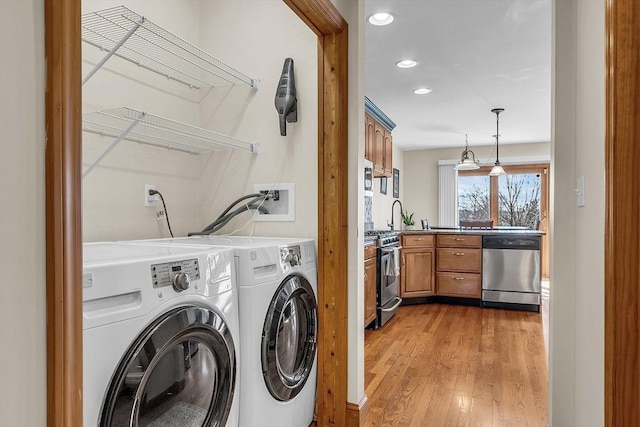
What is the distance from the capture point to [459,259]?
4.69 meters

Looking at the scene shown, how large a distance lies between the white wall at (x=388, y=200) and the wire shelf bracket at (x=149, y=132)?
4015 mm

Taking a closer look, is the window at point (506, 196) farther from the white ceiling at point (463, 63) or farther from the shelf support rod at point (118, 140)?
the shelf support rod at point (118, 140)

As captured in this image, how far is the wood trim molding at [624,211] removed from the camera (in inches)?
40.3

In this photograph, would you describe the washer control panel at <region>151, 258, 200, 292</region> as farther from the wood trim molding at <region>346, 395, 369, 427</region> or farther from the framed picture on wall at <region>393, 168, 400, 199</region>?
the framed picture on wall at <region>393, 168, 400, 199</region>

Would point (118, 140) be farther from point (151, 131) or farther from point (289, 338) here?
point (289, 338)

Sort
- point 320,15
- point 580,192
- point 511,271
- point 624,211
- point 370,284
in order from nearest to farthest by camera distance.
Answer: point 624,211
point 580,192
point 320,15
point 370,284
point 511,271

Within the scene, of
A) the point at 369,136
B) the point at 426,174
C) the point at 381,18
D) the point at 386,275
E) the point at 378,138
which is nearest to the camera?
the point at 381,18

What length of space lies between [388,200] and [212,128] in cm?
480

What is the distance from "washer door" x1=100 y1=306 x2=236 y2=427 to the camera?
99 cm

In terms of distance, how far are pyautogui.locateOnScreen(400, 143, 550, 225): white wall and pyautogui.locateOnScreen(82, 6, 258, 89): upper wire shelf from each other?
5.67m

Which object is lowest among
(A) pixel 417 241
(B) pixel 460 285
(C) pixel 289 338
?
(B) pixel 460 285

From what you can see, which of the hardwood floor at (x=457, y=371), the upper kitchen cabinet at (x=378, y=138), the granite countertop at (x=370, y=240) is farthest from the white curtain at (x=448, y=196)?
the granite countertop at (x=370, y=240)

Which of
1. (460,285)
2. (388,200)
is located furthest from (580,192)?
(388,200)

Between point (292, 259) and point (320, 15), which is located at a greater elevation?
point (320, 15)
